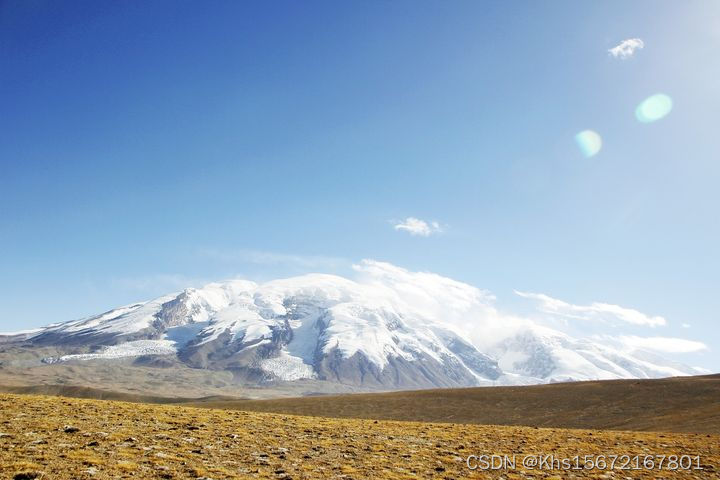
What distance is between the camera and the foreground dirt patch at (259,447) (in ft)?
52.9

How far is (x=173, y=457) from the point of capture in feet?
57.2

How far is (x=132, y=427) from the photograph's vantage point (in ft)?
74.6

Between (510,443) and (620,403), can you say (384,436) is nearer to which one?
(510,443)

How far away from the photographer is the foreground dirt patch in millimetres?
16109

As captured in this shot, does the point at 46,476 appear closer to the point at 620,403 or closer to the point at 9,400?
the point at 9,400

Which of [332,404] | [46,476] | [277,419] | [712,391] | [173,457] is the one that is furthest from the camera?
[332,404]

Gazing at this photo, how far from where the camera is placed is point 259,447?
69.3ft

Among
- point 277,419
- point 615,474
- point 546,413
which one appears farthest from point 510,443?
point 546,413

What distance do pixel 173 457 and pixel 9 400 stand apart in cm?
1948

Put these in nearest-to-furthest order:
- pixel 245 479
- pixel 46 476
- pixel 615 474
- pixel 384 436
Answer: pixel 46 476
pixel 245 479
pixel 615 474
pixel 384 436

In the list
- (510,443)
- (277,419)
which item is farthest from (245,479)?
(510,443)

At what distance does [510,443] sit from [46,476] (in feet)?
80.9

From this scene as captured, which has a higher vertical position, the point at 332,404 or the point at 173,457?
the point at 173,457

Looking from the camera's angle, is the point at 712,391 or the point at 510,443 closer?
the point at 510,443
